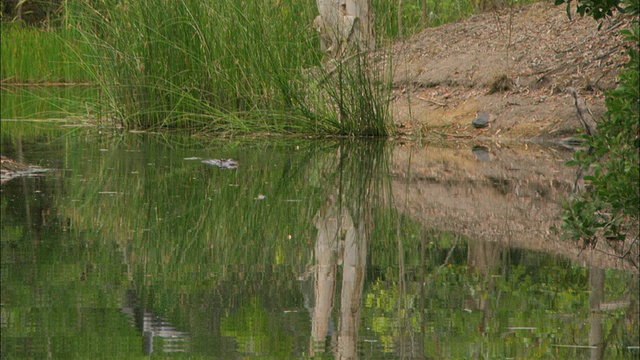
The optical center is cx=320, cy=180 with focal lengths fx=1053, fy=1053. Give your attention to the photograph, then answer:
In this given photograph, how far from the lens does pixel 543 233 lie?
4.44m

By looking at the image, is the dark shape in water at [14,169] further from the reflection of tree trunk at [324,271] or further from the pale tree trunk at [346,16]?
the pale tree trunk at [346,16]

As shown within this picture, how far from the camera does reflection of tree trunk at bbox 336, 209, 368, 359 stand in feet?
9.07

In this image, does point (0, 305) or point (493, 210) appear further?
point (493, 210)

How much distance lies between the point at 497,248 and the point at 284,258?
840 millimetres

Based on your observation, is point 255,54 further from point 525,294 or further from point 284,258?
point 525,294

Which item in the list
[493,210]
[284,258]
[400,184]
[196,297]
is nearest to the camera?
[196,297]

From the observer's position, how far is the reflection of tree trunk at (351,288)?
9.07ft

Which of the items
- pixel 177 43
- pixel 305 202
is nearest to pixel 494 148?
pixel 177 43

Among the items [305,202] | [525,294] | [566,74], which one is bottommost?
[525,294]

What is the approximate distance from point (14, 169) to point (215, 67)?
3.11 m

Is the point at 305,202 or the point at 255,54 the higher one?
the point at 255,54

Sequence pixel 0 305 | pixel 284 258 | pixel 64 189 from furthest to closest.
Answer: pixel 64 189
pixel 284 258
pixel 0 305

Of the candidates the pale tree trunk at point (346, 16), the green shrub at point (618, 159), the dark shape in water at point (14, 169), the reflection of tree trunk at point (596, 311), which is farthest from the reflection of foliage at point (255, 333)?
the pale tree trunk at point (346, 16)

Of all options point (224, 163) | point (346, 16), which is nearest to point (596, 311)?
point (224, 163)
